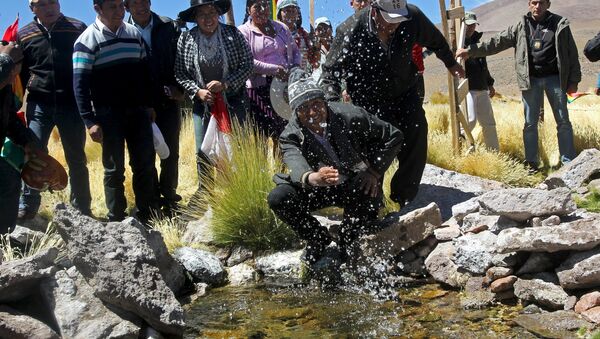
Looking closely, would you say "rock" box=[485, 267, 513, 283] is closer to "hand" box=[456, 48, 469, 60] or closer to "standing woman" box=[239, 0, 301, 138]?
Result: "standing woman" box=[239, 0, 301, 138]

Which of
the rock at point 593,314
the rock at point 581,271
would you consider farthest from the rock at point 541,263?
the rock at point 593,314

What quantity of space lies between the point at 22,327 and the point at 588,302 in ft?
9.94

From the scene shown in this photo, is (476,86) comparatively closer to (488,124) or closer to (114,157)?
(488,124)

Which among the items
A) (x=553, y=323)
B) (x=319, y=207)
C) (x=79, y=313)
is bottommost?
(x=553, y=323)

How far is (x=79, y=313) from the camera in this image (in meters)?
3.89

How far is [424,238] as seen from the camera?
533cm

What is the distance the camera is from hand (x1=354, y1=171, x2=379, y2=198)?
16.8 ft

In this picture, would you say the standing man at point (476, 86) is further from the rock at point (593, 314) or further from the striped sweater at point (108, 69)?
the rock at point (593, 314)

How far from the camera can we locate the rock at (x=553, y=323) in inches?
154

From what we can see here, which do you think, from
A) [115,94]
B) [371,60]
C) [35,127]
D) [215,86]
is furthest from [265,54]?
[35,127]

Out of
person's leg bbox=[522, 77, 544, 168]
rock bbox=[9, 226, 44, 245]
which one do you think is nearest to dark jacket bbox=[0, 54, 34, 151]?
rock bbox=[9, 226, 44, 245]

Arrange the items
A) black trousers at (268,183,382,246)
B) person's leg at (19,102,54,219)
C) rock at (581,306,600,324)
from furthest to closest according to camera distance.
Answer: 1. person's leg at (19,102,54,219)
2. black trousers at (268,183,382,246)
3. rock at (581,306,600,324)

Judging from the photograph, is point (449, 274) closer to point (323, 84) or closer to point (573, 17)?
point (323, 84)

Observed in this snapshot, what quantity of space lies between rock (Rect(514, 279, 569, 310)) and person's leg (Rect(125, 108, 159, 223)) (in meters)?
3.16
